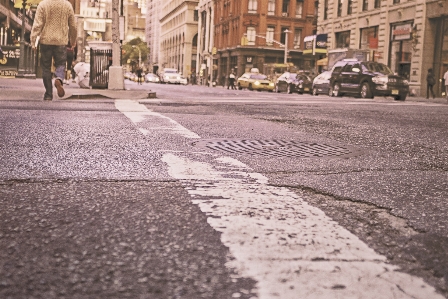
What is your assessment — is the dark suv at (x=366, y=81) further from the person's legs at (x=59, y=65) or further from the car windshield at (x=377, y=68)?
the person's legs at (x=59, y=65)

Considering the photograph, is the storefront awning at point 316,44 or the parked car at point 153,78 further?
the parked car at point 153,78

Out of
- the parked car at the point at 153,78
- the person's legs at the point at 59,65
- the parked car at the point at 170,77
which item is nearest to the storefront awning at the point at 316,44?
the parked car at the point at 170,77

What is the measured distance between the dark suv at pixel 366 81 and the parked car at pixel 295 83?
25.8ft

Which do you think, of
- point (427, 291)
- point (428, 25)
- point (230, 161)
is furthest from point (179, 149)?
point (428, 25)

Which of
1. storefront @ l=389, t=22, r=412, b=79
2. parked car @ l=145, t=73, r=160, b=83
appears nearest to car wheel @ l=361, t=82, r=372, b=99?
storefront @ l=389, t=22, r=412, b=79

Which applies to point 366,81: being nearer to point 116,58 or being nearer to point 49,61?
point 116,58

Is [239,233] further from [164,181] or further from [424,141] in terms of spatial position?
[424,141]

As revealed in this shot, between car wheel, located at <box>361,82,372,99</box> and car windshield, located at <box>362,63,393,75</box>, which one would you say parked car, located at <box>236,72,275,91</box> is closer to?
car windshield, located at <box>362,63,393,75</box>

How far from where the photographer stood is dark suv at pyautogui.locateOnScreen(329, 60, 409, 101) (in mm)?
26609

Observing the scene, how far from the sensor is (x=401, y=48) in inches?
1545

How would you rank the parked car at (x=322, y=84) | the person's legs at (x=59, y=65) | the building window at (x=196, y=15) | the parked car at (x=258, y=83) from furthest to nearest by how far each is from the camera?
1. the building window at (x=196, y=15)
2. the parked car at (x=258, y=83)
3. the parked car at (x=322, y=84)
4. the person's legs at (x=59, y=65)

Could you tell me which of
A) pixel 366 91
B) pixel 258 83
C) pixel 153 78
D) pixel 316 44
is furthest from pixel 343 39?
pixel 153 78

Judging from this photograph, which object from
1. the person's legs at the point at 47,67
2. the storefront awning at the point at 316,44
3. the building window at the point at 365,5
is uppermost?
the building window at the point at 365,5

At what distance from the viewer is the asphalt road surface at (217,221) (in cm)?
154
